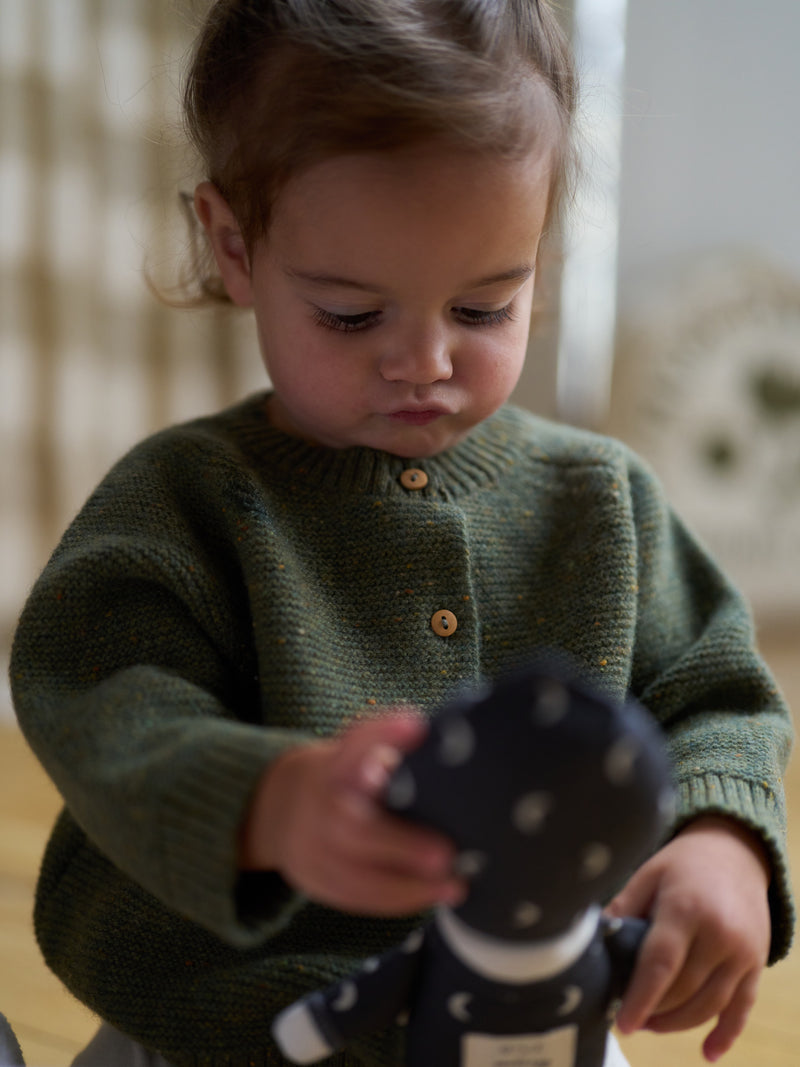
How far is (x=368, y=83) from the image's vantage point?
0.71 meters

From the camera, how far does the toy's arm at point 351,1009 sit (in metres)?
0.55

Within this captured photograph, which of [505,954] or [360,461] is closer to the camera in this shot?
[505,954]

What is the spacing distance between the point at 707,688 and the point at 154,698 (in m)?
0.39

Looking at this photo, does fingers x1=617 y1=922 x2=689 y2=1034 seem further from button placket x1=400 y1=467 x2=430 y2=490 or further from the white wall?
the white wall

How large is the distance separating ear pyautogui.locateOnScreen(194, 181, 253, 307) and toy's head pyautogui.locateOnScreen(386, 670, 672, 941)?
0.48 meters

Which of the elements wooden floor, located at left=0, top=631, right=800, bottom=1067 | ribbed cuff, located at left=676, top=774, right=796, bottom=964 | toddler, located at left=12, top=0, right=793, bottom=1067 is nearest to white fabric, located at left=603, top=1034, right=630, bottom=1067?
toddler, located at left=12, top=0, right=793, bottom=1067

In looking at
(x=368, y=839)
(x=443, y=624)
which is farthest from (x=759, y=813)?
(x=368, y=839)

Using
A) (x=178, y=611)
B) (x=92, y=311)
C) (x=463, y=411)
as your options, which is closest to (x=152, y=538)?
(x=178, y=611)

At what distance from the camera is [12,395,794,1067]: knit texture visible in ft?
2.38

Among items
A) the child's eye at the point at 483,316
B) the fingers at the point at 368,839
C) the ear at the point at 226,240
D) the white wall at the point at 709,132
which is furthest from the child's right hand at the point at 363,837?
the white wall at the point at 709,132

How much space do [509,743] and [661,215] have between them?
1991 mm

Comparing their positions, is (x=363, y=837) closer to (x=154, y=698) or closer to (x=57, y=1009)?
(x=154, y=698)

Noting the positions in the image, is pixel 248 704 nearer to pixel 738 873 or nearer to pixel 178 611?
pixel 178 611

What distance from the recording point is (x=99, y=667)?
74cm
